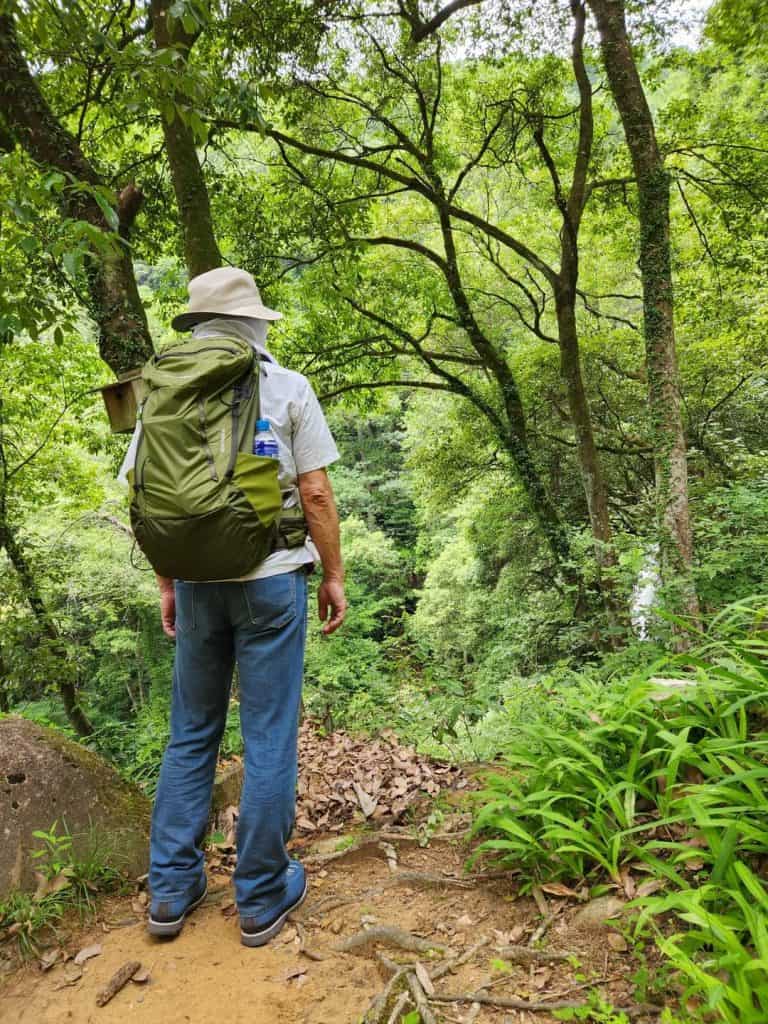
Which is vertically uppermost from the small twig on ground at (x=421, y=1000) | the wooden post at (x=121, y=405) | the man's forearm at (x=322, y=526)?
the wooden post at (x=121, y=405)

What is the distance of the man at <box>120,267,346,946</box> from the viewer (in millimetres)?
1909

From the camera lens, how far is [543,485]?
920cm

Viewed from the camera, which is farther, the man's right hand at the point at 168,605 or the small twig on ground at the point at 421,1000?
the man's right hand at the point at 168,605

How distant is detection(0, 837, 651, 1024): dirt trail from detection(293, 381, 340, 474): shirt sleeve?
1.57 m

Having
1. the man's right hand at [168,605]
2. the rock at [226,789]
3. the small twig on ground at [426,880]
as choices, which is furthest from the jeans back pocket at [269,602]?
the rock at [226,789]

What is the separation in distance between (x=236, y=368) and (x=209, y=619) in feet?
2.79

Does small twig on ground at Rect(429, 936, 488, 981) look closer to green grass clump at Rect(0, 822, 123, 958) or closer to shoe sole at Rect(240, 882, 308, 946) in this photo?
shoe sole at Rect(240, 882, 308, 946)

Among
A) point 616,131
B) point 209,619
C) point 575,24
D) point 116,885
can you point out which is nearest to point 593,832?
point 209,619

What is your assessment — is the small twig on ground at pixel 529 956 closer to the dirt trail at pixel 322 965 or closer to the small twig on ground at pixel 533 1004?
the dirt trail at pixel 322 965

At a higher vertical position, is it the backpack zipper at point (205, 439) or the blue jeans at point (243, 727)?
the backpack zipper at point (205, 439)

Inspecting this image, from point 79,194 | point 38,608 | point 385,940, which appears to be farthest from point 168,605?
point 38,608

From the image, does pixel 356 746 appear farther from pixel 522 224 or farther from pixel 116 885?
pixel 522 224

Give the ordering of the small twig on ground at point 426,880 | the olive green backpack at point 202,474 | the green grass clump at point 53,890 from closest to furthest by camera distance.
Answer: the olive green backpack at point 202,474 → the green grass clump at point 53,890 → the small twig on ground at point 426,880

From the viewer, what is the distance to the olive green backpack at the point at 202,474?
175 cm
